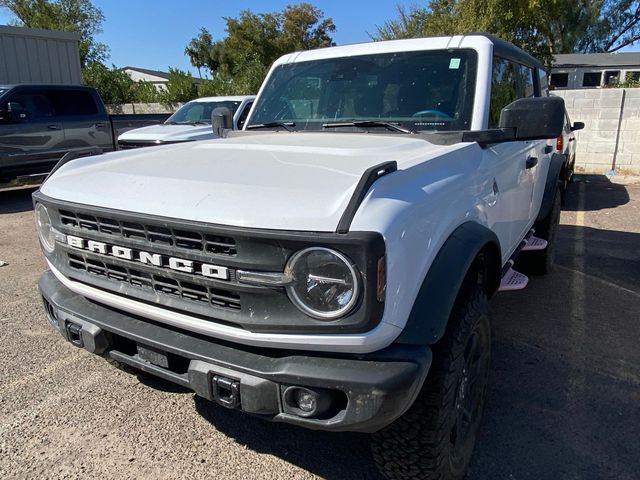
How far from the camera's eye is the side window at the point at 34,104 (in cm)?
927

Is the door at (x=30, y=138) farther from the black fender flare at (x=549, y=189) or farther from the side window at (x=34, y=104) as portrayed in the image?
the black fender flare at (x=549, y=189)

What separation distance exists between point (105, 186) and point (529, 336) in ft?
9.78

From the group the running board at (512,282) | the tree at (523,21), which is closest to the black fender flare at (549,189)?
the running board at (512,282)

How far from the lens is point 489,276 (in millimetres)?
2672

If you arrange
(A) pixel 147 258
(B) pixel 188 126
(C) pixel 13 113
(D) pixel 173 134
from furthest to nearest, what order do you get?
1. (B) pixel 188 126
2. (C) pixel 13 113
3. (D) pixel 173 134
4. (A) pixel 147 258

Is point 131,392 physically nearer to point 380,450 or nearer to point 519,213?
point 380,450

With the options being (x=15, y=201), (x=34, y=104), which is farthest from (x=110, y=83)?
(x=15, y=201)

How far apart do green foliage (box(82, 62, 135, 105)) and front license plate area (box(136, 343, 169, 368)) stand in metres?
27.2

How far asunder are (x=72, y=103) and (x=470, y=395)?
399 inches

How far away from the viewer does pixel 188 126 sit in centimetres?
927

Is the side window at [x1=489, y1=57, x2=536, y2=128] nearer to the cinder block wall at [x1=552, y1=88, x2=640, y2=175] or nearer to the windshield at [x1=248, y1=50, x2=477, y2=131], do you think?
the windshield at [x1=248, y1=50, x2=477, y2=131]

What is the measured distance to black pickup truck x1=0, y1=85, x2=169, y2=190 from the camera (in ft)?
29.5

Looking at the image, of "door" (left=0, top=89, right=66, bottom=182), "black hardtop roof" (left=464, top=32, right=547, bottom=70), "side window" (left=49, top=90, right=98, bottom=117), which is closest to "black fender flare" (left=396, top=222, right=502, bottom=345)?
"black hardtop roof" (left=464, top=32, right=547, bottom=70)

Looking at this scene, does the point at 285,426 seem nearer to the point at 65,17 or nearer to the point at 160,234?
the point at 160,234
